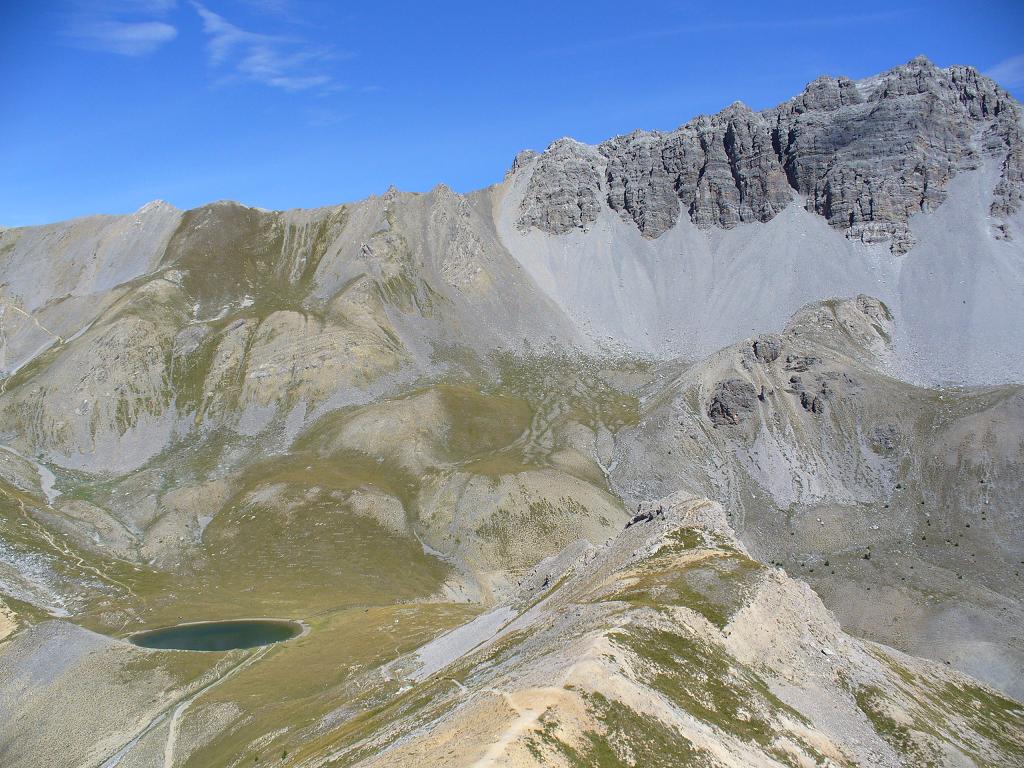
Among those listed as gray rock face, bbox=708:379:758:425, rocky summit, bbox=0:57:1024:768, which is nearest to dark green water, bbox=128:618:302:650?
rocky summit, bbox=0:57:1024:768

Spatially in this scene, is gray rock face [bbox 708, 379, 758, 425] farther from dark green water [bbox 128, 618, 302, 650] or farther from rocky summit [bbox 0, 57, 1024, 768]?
dark green water [bbox 128, 618, 302, 650]

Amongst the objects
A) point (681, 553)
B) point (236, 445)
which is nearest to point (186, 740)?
point (681, 553)

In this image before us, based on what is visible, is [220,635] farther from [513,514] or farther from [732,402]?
[732,402]

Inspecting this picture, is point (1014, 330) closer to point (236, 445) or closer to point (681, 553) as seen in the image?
point (681, 553)

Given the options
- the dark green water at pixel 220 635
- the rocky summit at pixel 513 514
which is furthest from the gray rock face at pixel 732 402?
the dark green water at pixel 220 635

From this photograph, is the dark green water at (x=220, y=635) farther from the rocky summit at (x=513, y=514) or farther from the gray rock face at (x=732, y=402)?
the gray rock face at (x=732, y=402)

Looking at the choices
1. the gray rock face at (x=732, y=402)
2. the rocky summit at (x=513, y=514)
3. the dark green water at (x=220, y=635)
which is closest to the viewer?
the rocky summit at (x=513, y=514)
